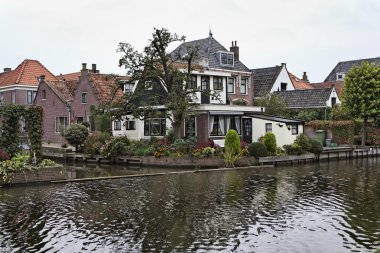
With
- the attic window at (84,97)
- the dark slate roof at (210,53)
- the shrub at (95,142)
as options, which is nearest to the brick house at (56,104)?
the attic window at (84,97)

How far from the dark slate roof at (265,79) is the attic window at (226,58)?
944 centimetres

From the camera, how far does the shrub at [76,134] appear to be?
3927cm

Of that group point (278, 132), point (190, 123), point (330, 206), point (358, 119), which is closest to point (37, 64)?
point (190, 123)

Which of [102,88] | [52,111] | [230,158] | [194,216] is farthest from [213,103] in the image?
[194,216]

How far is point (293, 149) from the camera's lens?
35688 mm

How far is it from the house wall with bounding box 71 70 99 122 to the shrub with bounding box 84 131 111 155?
823cm

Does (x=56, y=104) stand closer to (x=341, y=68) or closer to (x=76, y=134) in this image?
(x=76, y=134)

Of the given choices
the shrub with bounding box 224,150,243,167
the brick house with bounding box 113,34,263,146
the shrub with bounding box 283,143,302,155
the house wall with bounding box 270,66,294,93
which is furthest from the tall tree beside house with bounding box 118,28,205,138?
the house wall with bounding box 270,66,294,93

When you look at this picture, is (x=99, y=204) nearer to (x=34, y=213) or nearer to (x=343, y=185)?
(x=34, y=213)

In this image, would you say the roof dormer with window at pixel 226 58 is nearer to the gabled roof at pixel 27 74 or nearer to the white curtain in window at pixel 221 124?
the white curtain in window at pixel 221 124

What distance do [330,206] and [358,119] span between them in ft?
101

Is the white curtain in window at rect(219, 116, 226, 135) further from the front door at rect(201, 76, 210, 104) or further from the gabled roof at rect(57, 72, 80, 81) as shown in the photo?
the gabled roof at rect(57, 72, 80, 81)

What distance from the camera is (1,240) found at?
12.4m

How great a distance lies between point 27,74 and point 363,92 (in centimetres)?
4188
